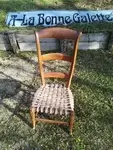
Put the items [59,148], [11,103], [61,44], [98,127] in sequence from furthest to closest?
1. [61,44]
2. [11,103]
3. [98,127]
4. [59,148]

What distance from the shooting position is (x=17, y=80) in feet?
17.1

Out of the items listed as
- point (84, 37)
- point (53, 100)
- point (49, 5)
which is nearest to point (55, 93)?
point (53, 100)

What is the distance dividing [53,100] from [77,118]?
2.63 feet

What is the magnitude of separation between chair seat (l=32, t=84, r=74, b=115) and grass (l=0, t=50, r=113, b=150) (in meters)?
0.55

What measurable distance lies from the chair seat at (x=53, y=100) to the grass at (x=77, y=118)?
55 cm

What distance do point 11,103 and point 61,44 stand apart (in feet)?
5.68

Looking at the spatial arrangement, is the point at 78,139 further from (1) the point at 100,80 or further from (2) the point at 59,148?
(1) the point at 100,80

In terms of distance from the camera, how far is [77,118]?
14.6 feet

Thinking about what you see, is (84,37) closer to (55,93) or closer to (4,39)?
(4,39)

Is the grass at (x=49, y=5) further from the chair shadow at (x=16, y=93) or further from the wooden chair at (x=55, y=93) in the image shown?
the wooden chair at (x=55, y=93)

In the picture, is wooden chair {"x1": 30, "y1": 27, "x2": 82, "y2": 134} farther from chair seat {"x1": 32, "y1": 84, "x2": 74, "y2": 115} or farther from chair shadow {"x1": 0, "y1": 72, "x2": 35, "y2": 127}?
chair shadow {"x1": 0, "y1": 72, "x2": 35, "y2": 127}

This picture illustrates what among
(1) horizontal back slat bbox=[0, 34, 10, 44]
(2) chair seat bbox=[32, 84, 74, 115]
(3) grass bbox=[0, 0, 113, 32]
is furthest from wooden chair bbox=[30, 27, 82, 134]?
(3) grass bbox=[0, 0, 113, 32]

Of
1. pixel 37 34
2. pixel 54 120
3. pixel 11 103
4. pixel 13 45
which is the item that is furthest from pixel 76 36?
pixel 13 45

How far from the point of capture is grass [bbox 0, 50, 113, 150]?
4.11m
